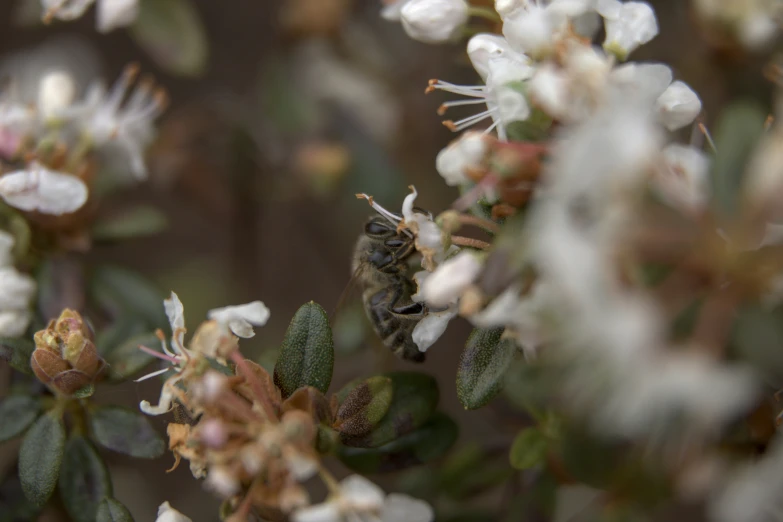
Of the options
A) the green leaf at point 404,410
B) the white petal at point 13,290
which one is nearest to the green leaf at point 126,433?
the white petal at point 13,290

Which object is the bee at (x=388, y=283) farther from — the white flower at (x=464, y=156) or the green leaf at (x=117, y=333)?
the green leaf at (x=117, y=333)

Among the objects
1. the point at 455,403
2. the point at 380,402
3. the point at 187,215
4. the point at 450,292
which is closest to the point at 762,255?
the point at 450,292

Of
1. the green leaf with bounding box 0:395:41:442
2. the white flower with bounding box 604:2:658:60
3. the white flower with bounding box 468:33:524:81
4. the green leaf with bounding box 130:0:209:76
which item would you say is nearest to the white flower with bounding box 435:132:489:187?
the white flower with bounding box 468:33:524:81

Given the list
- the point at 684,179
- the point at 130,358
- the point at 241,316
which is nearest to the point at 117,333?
the point at 130,358

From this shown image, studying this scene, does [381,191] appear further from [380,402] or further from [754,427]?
[754,427]

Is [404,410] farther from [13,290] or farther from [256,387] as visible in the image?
[13,290]

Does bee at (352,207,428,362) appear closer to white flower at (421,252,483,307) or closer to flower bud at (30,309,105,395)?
white flower at (421,252,483,307)
